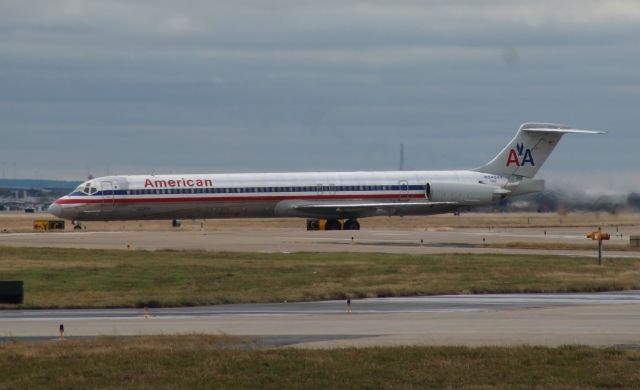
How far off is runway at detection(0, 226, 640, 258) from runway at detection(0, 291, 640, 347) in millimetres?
23682

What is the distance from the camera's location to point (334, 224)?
8700cm

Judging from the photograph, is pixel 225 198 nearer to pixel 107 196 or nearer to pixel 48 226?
pixel 107 196

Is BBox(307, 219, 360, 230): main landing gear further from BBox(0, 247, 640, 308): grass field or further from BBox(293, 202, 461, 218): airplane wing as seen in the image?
BBox(0, 247, 640, 308): grass field

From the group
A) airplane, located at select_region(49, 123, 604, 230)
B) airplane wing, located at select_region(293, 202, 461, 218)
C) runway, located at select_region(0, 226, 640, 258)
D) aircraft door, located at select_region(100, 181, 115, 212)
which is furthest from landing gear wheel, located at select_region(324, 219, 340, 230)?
aircraft door, located at select_region(100, 181, 115, 212)

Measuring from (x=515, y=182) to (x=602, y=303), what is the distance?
52566 millimetres

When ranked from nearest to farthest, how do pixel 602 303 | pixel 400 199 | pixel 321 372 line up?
pixel 321 372 → pixel 602 303 → pixel 400 199

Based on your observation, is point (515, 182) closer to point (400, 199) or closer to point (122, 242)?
point (400, 199)

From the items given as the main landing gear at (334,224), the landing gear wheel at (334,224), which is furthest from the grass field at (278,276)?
the landing gear wheel at (334,224)

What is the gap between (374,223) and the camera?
105250mm

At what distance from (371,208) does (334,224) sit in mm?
4311

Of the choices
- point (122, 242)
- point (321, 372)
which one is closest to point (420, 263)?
point (122, 242)

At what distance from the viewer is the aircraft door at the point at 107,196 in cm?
8062

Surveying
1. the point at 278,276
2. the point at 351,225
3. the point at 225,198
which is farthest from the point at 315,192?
the point at 278,276

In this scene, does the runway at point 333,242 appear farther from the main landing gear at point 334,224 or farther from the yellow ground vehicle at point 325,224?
the yellow ground vehicle at point 325,224
